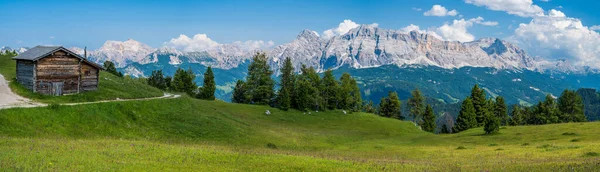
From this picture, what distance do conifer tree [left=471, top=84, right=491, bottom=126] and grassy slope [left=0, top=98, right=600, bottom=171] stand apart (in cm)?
4200

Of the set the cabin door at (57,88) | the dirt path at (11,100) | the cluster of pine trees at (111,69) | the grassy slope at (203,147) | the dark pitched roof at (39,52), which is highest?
the cluster of pine trees at (111,69)

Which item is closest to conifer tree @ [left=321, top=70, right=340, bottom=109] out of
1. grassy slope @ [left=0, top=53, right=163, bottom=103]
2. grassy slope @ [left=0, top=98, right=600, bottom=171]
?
grassy slope @ [left=0, top=98, right=600, bottom=171]

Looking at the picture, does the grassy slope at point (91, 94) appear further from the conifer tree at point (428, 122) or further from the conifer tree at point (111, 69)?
the conifer tree at point (428, 122)

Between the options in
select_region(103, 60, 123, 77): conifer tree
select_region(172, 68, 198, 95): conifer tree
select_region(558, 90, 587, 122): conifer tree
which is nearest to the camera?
select_region(558, 90, 587, 122): conifer tree

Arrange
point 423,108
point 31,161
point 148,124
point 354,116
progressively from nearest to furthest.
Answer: point 31,161, point 148,124, point 354,116, point 423,108

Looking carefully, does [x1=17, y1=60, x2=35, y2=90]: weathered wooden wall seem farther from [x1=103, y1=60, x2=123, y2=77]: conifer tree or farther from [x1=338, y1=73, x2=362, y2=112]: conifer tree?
[x1=103, y1=60, x2=123, y2=77]: conifer tree

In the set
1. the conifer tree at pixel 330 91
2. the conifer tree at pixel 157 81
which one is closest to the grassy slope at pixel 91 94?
the conifer tree at pixel 330 91

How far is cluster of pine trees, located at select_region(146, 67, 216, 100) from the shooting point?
4429 inches

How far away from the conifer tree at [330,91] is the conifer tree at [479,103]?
36.5m

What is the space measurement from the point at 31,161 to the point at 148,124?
27.0m

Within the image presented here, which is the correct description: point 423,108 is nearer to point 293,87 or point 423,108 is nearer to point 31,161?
point 293,87

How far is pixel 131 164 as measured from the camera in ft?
62.3

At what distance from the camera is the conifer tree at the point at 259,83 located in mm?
102500

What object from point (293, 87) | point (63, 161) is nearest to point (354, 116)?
point (293, 87)
